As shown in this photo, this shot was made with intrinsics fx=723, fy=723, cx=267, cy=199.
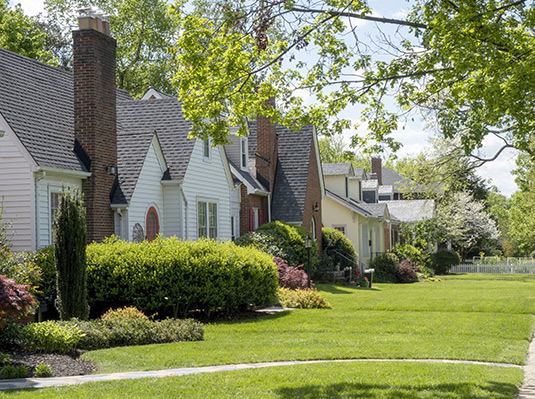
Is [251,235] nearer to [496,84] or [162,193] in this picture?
[162,193]

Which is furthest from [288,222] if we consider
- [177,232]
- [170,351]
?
[170,351]

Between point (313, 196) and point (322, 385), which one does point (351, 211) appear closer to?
point (313, 196)

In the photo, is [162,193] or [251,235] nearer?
[162,193]

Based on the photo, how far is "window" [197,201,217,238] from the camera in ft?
83.9

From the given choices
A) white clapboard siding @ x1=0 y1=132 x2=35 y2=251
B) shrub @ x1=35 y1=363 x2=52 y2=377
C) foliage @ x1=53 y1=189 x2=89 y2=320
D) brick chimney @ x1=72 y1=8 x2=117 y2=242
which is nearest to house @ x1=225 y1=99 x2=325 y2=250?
brick chimney @ x1=72 y1=8 x2=117 y2=242

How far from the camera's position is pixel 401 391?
9.15 metres

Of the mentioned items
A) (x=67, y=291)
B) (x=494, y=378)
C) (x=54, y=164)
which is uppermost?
(x=54, y=164)

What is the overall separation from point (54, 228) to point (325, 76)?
6463 millimetres

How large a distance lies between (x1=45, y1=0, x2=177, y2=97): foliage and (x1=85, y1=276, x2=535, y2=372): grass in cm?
2726

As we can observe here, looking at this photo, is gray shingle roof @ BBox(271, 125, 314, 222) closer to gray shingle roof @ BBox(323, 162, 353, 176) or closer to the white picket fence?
gray shingle roof @ BBox(323, 162, 353, 176)

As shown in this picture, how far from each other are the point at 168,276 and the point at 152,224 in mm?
6370

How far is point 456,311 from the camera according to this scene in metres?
20.4

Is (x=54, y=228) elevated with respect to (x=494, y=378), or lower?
elevated

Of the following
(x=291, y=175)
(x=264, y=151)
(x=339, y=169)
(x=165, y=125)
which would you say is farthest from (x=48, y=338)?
(x=339, y=169)
